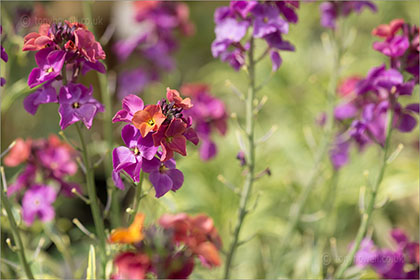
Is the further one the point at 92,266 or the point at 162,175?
the point at 92,266

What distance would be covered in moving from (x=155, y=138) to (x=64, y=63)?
253 millimetres

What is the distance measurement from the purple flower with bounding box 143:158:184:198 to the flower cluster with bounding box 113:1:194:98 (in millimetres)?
909

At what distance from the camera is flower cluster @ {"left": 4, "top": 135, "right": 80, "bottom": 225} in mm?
1251

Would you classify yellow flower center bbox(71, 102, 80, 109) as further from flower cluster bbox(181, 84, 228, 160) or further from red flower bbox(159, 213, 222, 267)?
flower cluster bbox(181, 84, 228, 160)

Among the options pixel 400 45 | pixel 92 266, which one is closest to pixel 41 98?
pixel 92 266

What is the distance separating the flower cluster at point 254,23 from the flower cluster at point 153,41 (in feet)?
2.00

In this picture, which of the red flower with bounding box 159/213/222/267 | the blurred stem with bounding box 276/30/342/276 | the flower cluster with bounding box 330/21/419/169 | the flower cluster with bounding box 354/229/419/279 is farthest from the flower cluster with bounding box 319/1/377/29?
the red flower with bounding box 159/213/222/267

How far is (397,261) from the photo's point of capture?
3.89 ft

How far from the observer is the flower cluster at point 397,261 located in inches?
46.2

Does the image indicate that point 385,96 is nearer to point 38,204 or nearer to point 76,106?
point 76,106

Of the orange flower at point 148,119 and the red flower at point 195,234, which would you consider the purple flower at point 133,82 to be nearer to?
the red flower at point 195,234

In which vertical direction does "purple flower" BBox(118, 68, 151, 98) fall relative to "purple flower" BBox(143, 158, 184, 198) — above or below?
above

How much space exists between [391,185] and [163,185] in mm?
1561

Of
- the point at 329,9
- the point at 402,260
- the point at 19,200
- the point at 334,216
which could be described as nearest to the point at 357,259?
the point at 402,260
